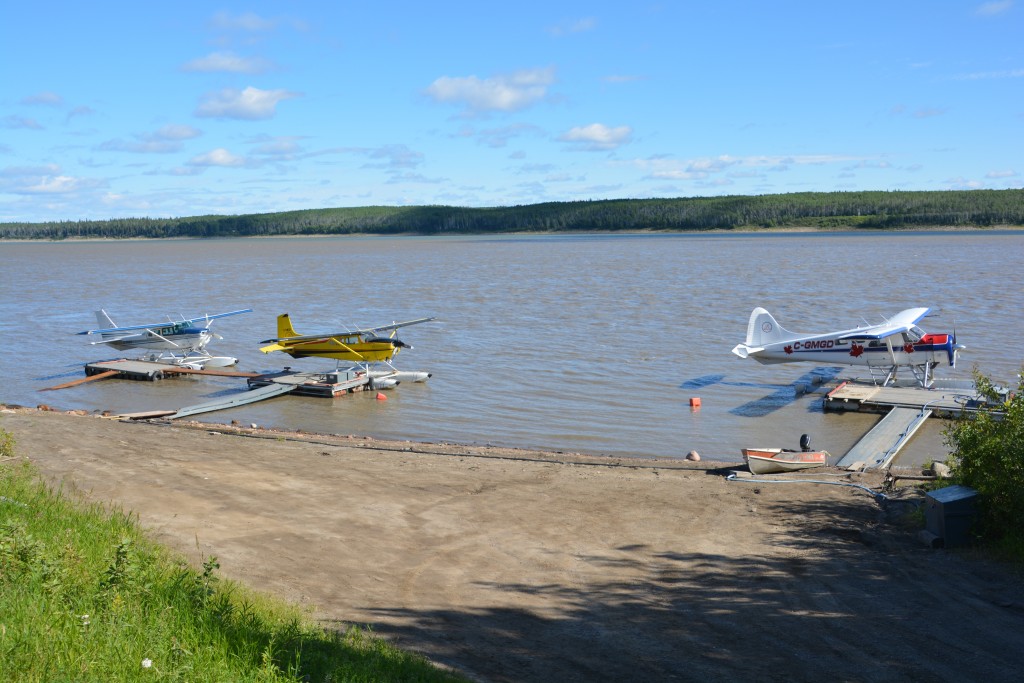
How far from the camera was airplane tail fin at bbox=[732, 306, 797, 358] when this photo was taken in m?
21.2

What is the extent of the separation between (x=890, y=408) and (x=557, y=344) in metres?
11.2

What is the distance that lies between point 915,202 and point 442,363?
166 metres

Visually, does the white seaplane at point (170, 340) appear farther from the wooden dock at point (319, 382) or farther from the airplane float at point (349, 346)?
the wooden dock at point (319, 382)

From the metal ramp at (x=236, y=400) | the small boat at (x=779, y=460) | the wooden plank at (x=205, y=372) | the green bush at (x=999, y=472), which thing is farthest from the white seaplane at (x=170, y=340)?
the green bush at (x=999, y=472)

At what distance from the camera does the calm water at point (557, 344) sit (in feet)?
57.0

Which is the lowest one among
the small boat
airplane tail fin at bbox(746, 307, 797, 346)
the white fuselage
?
the small boat

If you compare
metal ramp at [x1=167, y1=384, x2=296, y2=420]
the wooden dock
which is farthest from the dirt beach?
the wooden dock

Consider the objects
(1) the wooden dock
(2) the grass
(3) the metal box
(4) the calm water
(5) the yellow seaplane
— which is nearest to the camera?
(2) the grass

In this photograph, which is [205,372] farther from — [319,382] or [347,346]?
[347,346]

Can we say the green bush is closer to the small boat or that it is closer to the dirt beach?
the dirt beach

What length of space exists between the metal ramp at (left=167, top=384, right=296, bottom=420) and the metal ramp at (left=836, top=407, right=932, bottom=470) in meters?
12.8

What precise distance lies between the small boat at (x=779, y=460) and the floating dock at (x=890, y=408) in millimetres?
799

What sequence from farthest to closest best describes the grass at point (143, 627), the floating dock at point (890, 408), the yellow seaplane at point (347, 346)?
the yellow seaplane at point (347, 346) < the floating dock at point (890, 408) < the grass at point (143, 627)

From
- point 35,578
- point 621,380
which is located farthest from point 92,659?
point 621,380
